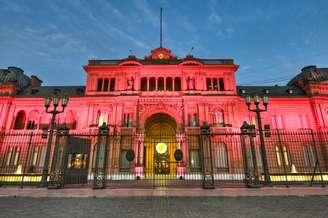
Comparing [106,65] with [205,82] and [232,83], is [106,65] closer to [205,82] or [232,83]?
[205,82]

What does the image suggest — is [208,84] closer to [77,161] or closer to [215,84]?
[215,84]

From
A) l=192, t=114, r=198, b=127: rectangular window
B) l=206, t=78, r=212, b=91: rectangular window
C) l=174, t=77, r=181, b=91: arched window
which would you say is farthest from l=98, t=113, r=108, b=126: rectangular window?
l=206, t=78, r=212, b=91: rectangular window

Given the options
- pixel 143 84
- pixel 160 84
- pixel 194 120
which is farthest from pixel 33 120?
pixel 194 120

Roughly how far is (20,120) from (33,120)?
2.49m

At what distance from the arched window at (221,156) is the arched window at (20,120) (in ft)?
94.2

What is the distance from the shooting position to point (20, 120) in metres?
27.0

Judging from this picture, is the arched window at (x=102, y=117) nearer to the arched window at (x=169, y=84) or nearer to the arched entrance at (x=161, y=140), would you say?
the arched entrance at (x=161, y=140)

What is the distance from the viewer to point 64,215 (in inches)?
208

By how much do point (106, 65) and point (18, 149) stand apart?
1703 cm

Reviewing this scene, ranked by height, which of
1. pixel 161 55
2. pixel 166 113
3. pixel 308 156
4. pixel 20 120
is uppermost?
pixel 161 55

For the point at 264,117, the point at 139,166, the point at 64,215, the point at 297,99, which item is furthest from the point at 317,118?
the point at 64,215

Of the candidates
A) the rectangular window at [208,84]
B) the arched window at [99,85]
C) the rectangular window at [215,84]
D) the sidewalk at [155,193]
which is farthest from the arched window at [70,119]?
the rectangular window at [215,84]

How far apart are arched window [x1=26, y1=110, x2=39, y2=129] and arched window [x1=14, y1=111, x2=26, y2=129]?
1.42 metres

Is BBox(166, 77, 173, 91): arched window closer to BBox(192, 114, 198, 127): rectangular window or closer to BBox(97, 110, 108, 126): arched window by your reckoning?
BBox(192, 114, 198, 127): rectangular window
